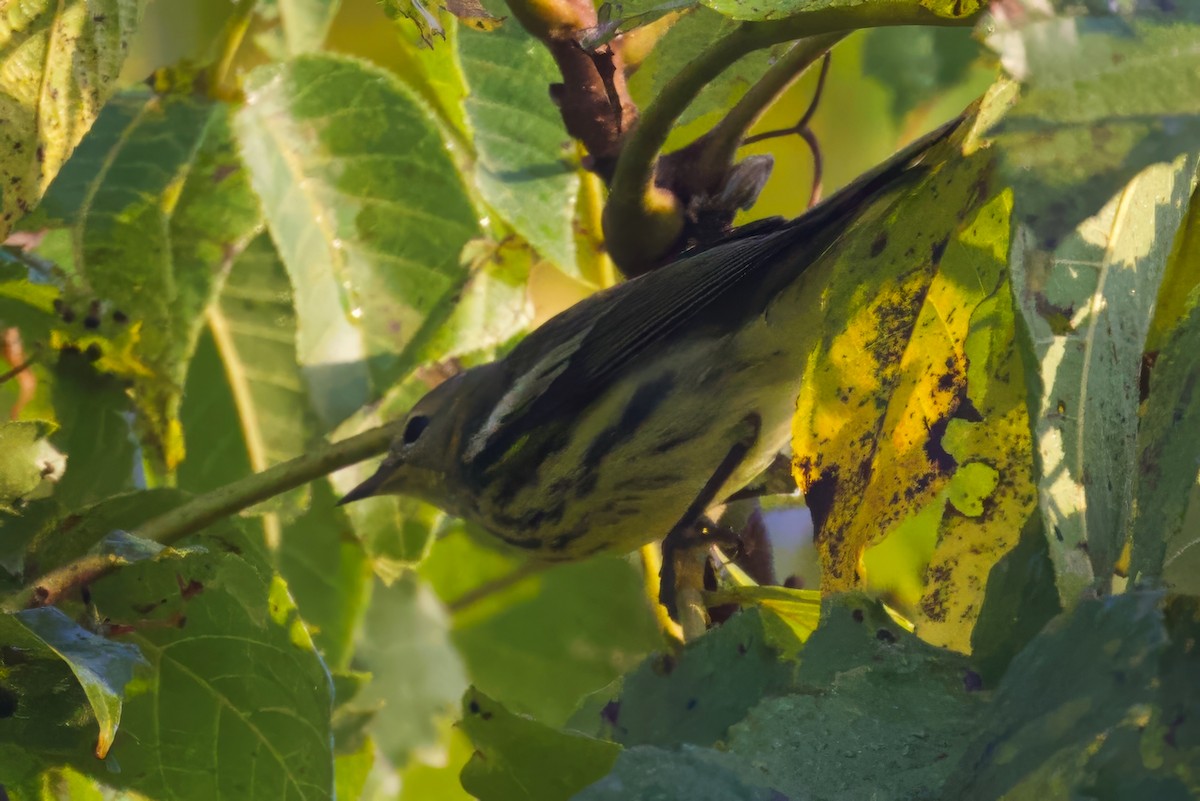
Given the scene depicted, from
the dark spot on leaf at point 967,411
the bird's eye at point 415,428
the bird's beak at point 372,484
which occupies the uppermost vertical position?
the dark spot on leaf at point 967,411

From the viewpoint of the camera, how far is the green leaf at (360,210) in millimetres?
1639

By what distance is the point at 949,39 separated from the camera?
1857 mm

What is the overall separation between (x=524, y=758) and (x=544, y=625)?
1030mm

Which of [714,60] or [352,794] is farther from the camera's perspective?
[352,794]

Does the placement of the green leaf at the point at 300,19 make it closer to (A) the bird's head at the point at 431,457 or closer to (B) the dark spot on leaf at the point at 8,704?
(A) the bird's head at the point at 431,457

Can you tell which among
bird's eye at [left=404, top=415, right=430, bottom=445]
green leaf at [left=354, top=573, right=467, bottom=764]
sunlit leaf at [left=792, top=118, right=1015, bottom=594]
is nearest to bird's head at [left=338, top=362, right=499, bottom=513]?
bird's eye at [left=404, top=415, right=430, bottom=445]

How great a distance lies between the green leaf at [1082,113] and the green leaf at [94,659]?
696 millimetres

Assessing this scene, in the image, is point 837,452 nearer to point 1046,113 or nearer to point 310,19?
point 1046,113

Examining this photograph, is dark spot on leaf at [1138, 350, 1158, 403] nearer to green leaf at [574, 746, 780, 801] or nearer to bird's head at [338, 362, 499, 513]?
green leaf at [574, 746, 780, 801]

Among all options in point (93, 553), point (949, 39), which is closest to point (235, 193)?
point (93, 553)

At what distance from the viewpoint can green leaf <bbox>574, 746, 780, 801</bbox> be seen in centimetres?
65

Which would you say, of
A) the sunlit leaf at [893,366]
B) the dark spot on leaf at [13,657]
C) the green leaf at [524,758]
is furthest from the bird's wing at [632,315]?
the dark spot on leaf at [13,657]

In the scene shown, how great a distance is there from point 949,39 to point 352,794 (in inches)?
51.2


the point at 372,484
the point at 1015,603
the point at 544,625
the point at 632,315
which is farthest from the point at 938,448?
the point at 544,625
